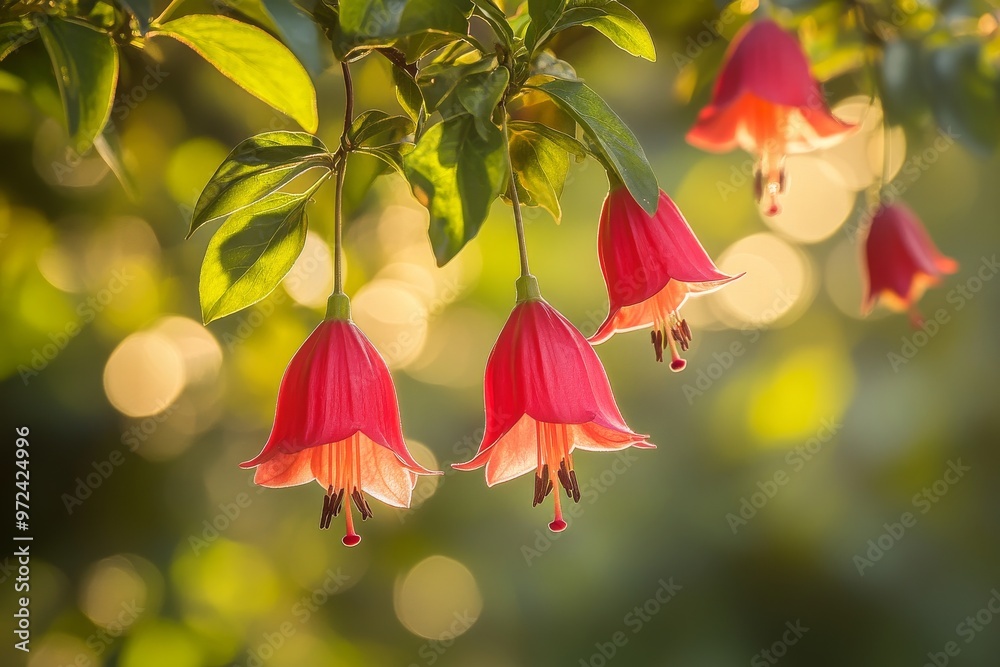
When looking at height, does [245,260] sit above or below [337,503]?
above

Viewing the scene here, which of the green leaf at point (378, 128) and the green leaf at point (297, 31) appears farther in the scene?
the green leaf at point (378, 128)

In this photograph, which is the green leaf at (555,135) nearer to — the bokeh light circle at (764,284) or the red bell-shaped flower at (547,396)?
the red bell-shaped flower at (547,396)

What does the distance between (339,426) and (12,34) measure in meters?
0.29

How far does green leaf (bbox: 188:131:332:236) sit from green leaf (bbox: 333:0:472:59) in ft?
0.32

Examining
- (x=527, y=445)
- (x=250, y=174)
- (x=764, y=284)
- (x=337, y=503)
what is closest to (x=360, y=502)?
(x=337, y=503)

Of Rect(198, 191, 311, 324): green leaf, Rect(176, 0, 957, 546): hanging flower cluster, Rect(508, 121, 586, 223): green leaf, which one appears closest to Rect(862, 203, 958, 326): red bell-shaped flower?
Rect(176, 0, 957, 546): hanging flower cluster

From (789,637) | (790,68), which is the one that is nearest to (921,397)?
(789,637)

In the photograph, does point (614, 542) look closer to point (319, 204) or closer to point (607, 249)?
point (319, 204)

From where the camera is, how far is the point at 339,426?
52cm

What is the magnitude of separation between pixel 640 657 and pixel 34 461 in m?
1.23

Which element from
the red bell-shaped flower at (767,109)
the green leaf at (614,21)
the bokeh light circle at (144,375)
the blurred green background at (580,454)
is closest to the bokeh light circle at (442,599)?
the blurred green background at (580,454)

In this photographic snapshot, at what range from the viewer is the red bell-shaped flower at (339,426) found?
53 centimetres

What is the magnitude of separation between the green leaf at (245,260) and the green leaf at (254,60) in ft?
0.25

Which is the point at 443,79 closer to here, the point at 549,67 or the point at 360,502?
the point at 549,67
